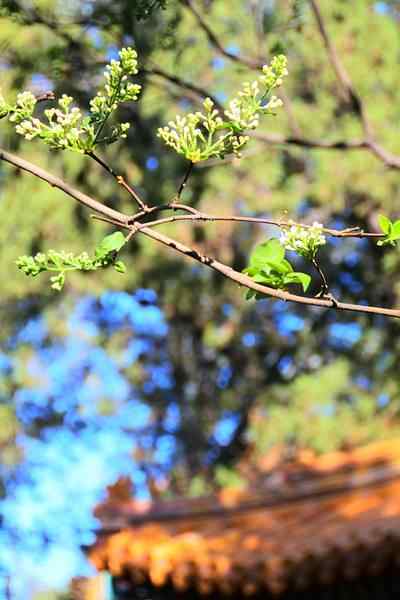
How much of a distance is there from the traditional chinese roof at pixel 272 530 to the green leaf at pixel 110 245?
8.39 feet

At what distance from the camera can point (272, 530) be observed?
430cm

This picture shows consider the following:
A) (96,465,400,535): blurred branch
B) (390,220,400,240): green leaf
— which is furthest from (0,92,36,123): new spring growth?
(96,465,400,535): blurred branch

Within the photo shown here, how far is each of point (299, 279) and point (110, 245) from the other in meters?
0.22

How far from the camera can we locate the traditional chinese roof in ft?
Result: 12.1

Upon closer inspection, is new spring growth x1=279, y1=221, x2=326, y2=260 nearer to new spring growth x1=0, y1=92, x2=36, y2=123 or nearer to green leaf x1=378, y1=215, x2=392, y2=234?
green leaf x1=378, y1=215, x2=392, y2=234

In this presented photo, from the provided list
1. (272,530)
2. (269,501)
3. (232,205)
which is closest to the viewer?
(272,530)

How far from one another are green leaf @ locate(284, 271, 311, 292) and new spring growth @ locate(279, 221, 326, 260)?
0.04m

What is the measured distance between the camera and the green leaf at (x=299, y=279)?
119 cm

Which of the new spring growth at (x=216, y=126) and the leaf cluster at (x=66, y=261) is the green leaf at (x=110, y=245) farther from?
the new spring growth at (x=216, y=126)

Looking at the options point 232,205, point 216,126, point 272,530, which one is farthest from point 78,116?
point 232,205

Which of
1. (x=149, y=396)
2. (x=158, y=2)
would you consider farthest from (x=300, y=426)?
(x=158, y=2)

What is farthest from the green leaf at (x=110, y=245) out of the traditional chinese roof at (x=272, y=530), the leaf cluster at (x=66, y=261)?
the traditional chinese roof at (x=272, y=530)

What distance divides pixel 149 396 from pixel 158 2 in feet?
22.4

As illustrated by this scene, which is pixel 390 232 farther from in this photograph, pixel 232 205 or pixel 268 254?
pixel 232 205
